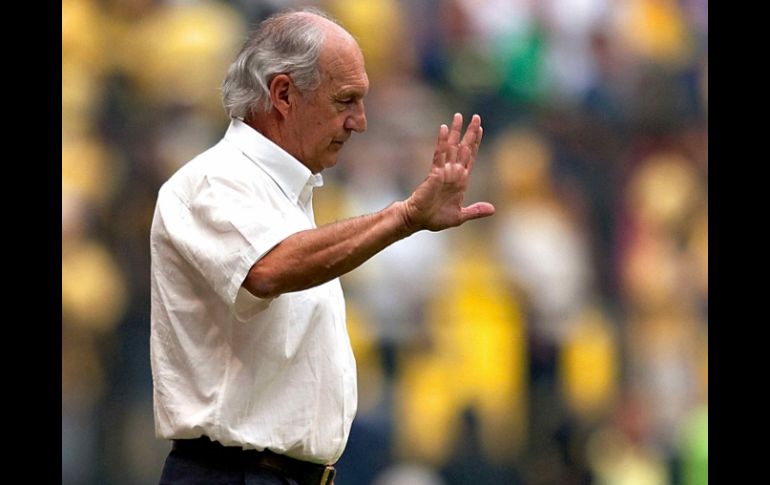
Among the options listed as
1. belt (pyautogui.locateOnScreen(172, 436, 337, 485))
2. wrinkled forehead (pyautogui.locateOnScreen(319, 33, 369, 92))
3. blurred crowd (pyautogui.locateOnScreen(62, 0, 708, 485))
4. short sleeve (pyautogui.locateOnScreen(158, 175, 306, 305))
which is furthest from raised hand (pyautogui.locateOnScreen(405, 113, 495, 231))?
blurred crowd (pyautogui.locateOnScreen(62, 0, 708, 485))

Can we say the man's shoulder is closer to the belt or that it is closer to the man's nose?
the man's nose

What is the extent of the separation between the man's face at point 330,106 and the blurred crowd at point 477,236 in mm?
1907

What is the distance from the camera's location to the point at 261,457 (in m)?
2.25

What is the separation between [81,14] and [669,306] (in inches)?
82.3

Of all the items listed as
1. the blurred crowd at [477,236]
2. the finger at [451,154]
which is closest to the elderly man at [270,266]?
the finger at [451,154]

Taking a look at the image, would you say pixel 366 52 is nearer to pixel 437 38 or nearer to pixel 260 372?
pixel 437 38

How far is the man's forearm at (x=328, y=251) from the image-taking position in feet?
6.86

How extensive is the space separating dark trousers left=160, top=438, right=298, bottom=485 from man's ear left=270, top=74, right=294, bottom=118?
→ 0.58m

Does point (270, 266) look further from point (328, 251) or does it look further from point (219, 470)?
point (219, 470)

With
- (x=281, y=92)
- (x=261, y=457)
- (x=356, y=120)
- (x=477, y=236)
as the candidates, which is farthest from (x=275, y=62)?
(x=477, y=236)

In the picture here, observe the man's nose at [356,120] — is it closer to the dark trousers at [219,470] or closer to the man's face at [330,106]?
the man's face at [330,106]

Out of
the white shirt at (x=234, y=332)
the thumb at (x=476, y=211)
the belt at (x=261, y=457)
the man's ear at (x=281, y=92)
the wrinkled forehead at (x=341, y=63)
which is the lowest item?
the belt at (x=261, y=457)

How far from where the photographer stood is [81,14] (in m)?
4.38

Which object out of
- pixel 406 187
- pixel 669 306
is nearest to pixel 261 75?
pixel 406 187
